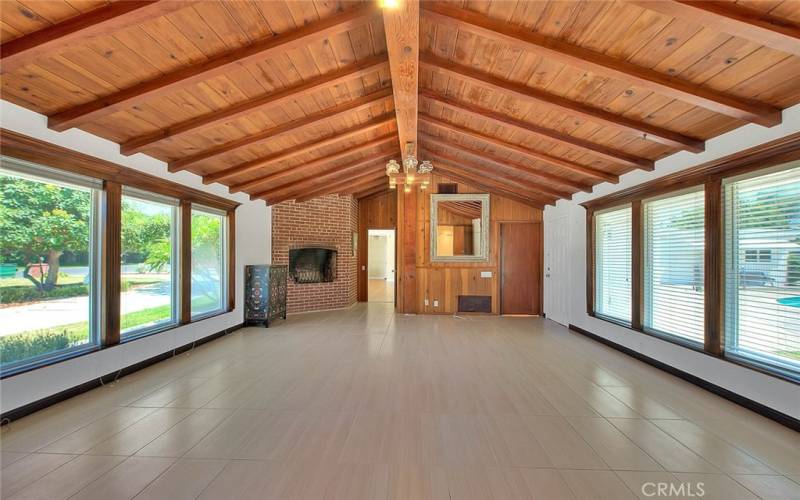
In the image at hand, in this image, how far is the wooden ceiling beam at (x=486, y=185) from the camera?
22.2 ft

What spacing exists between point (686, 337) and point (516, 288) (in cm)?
375

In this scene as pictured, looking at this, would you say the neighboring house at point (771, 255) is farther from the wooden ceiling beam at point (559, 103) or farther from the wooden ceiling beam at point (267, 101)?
the wooden ceiling beam at point (267, 101)

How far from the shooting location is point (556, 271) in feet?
21.6

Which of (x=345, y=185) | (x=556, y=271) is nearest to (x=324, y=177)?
(x=345, y=185)

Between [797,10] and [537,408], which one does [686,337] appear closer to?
[537,408]

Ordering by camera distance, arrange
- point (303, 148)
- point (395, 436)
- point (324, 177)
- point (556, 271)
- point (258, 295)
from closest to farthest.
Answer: point (395, 436), point (303, 148), point (258, 295), point (324, 177), point (556, 271)

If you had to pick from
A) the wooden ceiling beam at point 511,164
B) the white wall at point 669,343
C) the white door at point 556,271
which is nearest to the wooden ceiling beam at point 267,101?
the wooden ceiling beam at point 511,164

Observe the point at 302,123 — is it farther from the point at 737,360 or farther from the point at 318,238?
the point at 737,360

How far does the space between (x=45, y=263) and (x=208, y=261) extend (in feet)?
7.83

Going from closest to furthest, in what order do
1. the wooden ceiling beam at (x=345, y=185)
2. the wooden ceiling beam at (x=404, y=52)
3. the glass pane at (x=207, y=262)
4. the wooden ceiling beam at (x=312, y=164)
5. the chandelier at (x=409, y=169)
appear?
the wooden ceiling beam at (x=404, y=52), the chandelier at (x=409, y=169), the glass pane at (x=207, y=262), the wooden ceiling beam at (x=312, y=164), the wooden ceiling beam at (x=345, y=185)

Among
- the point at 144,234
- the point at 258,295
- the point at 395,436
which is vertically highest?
the point at 144,234

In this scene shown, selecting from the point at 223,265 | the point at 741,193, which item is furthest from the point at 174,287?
the point at 741,193

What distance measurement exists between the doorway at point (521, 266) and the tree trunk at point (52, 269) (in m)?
6.75

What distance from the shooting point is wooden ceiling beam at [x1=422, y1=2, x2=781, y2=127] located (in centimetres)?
242
